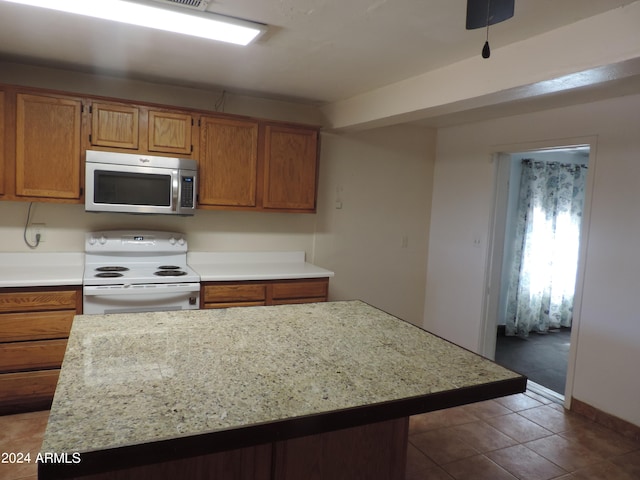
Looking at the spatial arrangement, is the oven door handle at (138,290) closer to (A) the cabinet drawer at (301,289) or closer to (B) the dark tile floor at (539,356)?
(A) the cabinet drawer at (301,289)

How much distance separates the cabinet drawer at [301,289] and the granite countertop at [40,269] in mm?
1335

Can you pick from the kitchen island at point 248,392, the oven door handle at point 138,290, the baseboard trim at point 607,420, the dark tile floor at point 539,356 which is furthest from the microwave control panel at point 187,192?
the baseboard trim at point 607,420

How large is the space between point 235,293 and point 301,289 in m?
0.53

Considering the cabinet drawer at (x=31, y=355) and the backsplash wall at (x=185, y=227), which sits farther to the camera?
the backsplash wall at (x=185, y=227)

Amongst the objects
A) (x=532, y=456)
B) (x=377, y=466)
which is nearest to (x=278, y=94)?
(x=377, y=466)

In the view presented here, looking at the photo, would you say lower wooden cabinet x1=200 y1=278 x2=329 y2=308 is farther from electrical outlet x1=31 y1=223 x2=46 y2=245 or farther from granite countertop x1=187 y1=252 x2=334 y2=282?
electrical outlet x1=31 y1=223 x2=46 y2=245

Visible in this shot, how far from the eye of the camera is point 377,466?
1678 millimetres

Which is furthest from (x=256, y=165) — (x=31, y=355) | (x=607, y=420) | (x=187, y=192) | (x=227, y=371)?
(x=607, y=420)

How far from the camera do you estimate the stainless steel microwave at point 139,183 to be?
2.96 m

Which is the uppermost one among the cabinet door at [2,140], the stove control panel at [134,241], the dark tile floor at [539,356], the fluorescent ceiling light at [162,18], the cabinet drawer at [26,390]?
the fluorescent ceiling light at [162,18]

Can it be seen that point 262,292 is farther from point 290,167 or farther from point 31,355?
point 31,355

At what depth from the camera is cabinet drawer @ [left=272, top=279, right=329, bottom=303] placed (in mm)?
3367

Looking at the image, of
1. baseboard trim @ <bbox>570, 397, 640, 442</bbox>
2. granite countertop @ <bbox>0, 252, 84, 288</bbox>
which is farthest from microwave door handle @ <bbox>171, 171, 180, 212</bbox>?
baseboard trim @ <bbox>570, 397, 640, 442</bbox>

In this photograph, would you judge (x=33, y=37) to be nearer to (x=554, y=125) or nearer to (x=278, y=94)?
(x=278, y=94)
